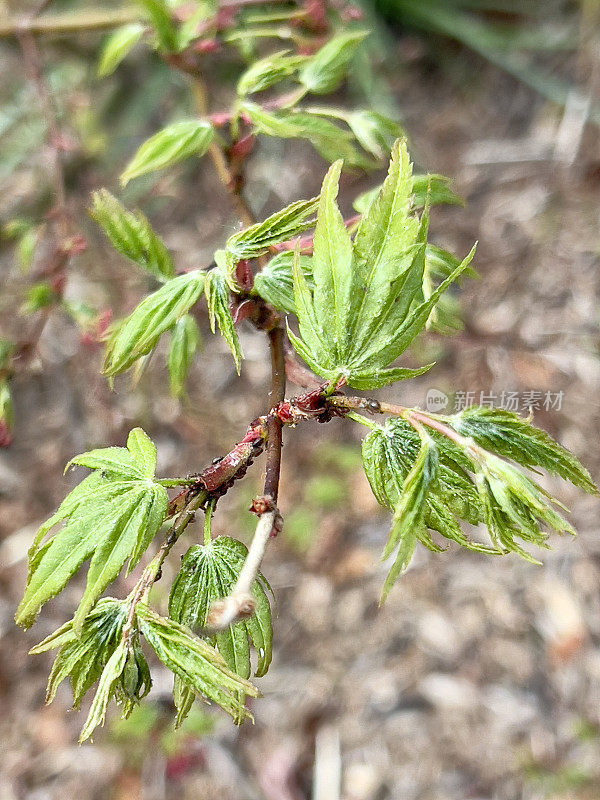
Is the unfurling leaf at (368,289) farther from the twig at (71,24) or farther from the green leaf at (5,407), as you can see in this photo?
the twig at (71,24)

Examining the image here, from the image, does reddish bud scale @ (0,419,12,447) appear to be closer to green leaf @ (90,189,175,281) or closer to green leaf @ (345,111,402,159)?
green leaf @ (90,189,175,281)

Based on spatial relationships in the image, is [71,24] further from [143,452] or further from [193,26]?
[143,452]

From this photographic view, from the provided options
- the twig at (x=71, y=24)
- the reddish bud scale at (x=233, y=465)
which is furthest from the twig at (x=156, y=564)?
the twig at (x=71, y=24)

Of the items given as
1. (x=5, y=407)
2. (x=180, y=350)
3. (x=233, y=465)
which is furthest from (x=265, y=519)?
(x=5, y=407)

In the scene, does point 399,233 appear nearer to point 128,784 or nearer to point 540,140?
point 128,784

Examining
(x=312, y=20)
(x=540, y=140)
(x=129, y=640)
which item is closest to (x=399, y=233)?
(x=129, y=640)
